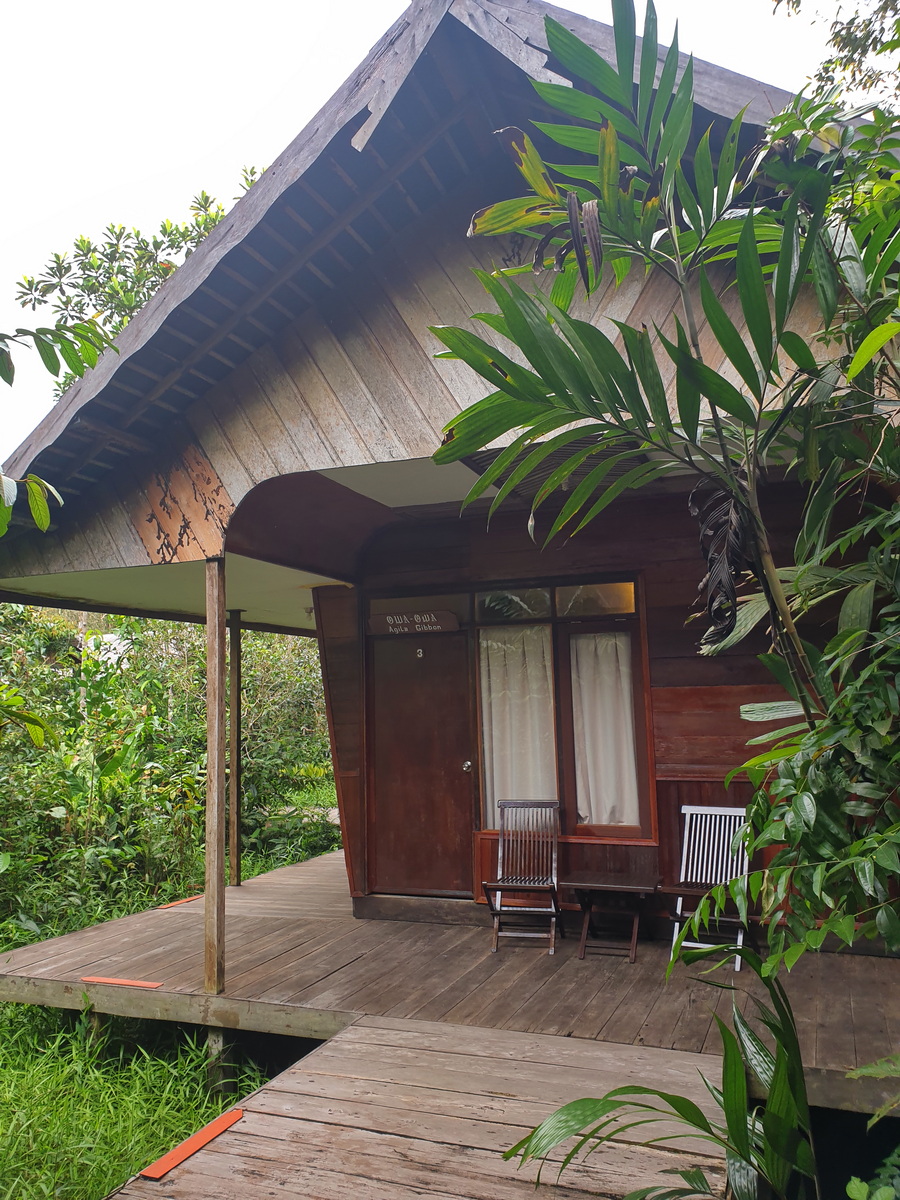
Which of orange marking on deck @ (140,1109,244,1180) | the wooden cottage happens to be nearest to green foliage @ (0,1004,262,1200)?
the wooden cottage

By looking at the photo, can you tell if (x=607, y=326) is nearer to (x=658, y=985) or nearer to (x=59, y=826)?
(x=658, y=985)

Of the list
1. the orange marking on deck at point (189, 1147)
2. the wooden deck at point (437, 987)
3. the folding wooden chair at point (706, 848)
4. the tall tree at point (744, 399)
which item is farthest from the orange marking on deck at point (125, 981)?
the tall tree at point (744, 399)

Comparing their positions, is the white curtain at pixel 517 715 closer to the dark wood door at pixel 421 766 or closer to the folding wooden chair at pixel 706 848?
the dark wood door at pixel 421 766

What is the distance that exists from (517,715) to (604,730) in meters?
0.58

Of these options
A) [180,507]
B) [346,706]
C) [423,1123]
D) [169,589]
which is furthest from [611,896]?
[169,589]

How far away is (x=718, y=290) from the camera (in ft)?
10.7

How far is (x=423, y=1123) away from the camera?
2.98 m

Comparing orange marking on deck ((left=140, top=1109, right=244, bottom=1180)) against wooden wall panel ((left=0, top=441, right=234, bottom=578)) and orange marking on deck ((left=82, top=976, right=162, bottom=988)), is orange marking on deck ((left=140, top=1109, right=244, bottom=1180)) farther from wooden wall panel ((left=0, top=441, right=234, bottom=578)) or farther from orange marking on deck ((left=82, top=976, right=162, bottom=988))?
wooden wall panel ((left=0, top=441, right=234, bottom=578))

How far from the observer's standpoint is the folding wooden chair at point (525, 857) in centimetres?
520

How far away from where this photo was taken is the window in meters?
5.40

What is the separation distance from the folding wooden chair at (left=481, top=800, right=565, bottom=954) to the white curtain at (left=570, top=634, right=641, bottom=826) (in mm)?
255

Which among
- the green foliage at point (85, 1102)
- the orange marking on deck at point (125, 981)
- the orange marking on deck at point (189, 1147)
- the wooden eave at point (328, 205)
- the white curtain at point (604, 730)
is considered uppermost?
the wooden eave at point (328, 205)

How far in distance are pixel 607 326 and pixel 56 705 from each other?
6.79 m

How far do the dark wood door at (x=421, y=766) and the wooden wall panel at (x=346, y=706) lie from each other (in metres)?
0.09
